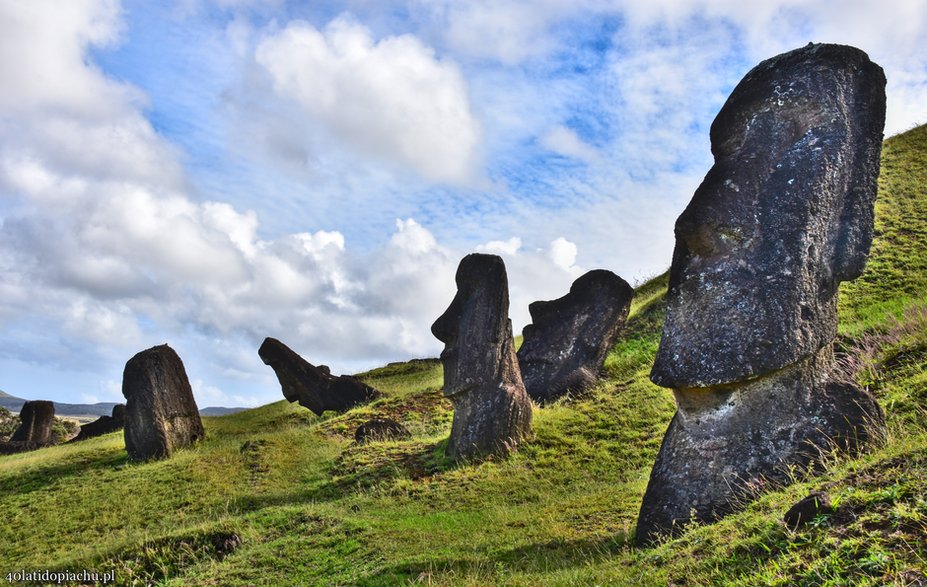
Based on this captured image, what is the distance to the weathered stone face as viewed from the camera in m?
37.4

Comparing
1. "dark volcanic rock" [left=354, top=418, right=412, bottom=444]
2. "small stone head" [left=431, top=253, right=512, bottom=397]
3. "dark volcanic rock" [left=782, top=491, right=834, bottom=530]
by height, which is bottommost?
"dark volcanic rock" [left=782, top=491, right=834, bottom=530]

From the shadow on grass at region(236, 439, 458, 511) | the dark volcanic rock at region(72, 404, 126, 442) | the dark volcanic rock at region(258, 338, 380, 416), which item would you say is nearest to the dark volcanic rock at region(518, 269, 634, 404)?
the shadow on grass at region(236, 439, 458, 511)

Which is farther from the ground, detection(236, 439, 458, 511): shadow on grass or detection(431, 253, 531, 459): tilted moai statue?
detection(431, 253, 531, 459): tilted moai statue

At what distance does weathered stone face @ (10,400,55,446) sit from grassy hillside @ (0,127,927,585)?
13.3m

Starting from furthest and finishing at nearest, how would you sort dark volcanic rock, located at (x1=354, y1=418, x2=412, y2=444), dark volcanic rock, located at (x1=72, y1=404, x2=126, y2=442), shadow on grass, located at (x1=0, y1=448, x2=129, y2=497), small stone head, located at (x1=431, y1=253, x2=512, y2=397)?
dark volcanic rock, located at (x1=72, y1=404, x2=126, y2=442)
dark volcanic rock, located at (x1=354, y1=418, x2=412, y2=444)
shadow on grass, located at (x1=0, y1=448, x2=129, y2=497)
small stone head, located at (x1=431, y1=253, x2=512, y2=397)

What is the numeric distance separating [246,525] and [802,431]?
33.9 feet

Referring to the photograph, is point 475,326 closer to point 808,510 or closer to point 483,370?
point 483,370

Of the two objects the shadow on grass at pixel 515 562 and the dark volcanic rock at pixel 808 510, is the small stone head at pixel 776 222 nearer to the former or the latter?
the shadow on grass at pixel 515 562

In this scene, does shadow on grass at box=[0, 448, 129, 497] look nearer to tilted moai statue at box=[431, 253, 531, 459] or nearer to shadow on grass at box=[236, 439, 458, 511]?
shadow on grass at box=[236, 439, 458, 511]

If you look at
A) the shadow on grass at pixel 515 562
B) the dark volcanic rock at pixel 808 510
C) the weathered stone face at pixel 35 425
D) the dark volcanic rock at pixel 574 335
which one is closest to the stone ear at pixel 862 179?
the dark volcanic rock at pixel 808 510

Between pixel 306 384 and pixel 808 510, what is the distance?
1050 inches

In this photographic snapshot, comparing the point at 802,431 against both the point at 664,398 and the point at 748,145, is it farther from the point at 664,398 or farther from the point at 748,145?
the point at 664,398

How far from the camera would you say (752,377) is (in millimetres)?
9617

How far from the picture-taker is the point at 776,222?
10266 mm
